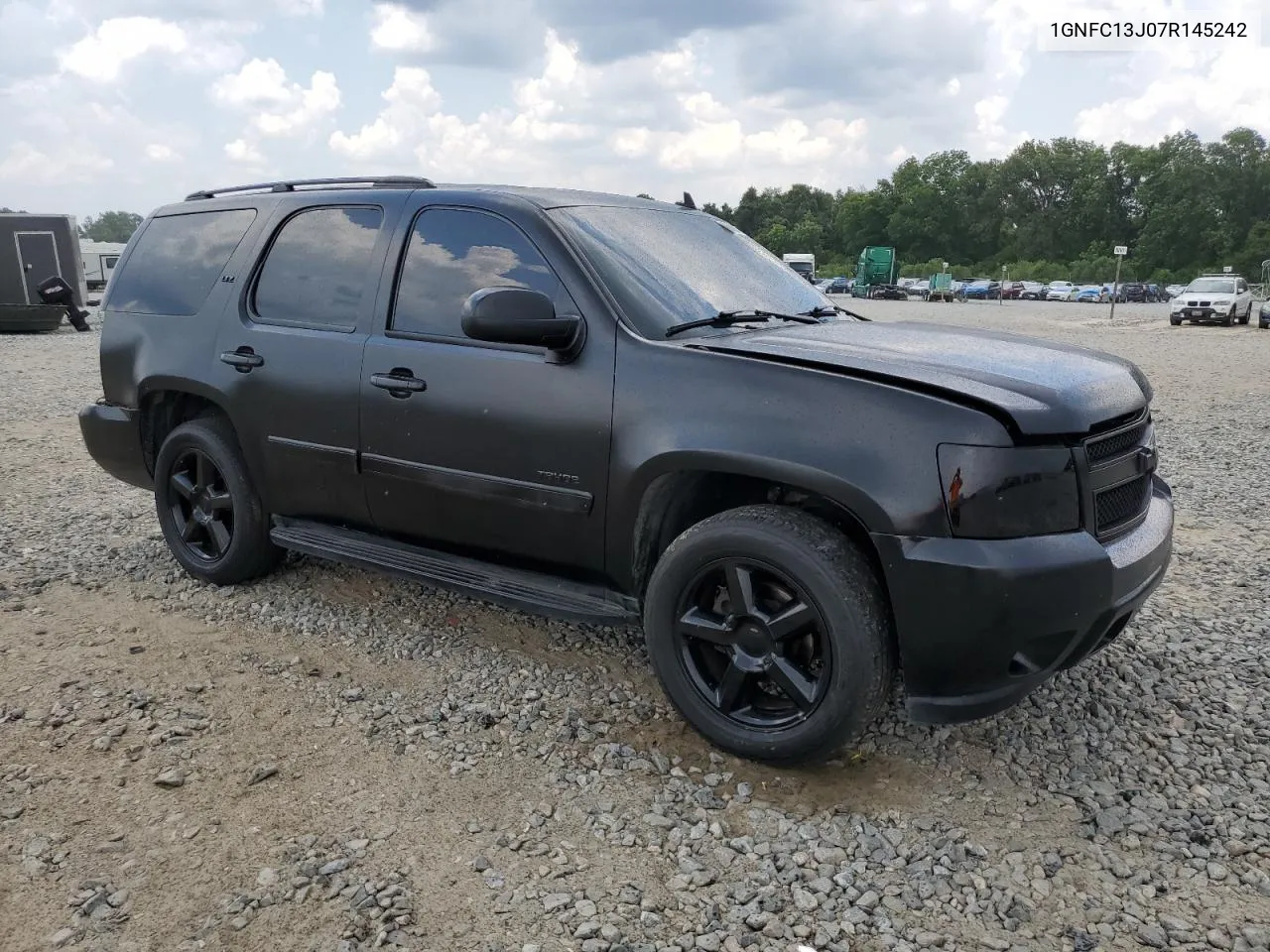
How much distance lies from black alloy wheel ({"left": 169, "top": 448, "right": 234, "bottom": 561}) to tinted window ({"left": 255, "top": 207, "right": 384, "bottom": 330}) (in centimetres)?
85

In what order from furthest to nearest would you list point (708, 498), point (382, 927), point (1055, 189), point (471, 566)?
point (1055, 189), point (471, 566), point (708, 498), point (382, 927)

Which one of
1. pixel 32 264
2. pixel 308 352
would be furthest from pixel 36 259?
pixel 308 352

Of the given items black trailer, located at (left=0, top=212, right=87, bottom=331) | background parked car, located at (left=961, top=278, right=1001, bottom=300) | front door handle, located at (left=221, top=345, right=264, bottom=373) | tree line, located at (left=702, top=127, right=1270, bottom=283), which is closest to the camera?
front door handle, located at (left=221, top=345, right=264, bottom=373)

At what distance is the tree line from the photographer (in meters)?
82.8

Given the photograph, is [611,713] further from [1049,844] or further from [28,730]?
[28,730]

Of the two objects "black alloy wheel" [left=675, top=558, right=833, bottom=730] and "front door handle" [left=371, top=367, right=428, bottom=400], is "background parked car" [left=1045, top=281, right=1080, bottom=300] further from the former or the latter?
"black alloy wheel" [left=675, top=558, right=833, bottom=730]

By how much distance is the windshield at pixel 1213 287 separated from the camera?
29031 millimetres

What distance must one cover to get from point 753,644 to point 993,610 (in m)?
0.73

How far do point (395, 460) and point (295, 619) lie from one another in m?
1.09

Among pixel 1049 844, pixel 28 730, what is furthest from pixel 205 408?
pixel 1049 844

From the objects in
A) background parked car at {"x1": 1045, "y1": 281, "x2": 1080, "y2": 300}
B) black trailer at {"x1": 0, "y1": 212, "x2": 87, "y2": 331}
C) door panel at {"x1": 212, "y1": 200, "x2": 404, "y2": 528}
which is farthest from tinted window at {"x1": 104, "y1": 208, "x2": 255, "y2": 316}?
background parked car at {"x1": 1045, "y1": 281, "x2": 1080, "y2": 300}

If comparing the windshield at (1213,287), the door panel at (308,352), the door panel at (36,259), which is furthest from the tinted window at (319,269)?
the windshield at (1213,287)

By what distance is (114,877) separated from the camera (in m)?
2.55

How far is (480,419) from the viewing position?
137 inches
